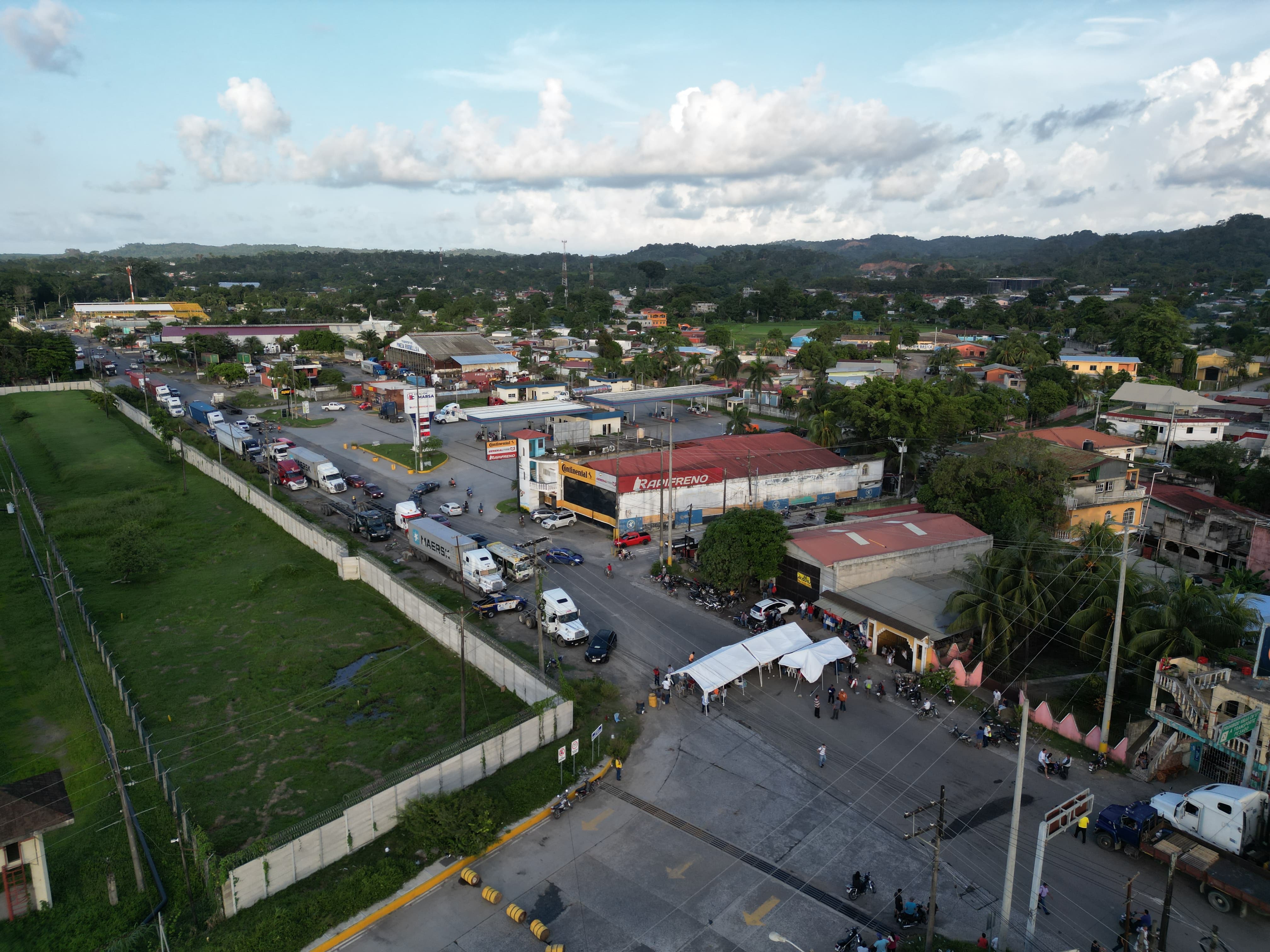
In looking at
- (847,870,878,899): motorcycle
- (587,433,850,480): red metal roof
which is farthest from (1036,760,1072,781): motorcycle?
(587,433,850,480): red metal roof

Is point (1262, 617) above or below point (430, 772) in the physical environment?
above

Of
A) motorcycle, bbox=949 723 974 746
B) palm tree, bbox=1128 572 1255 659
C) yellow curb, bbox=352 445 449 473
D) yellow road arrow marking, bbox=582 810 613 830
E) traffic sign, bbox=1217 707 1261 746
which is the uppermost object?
palm tree, bbox=1128 572 1255 659

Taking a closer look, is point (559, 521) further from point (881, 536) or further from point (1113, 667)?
point (1113, 667)

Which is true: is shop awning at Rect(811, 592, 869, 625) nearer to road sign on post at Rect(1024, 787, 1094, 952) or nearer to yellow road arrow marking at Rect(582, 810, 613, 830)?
road sign on post at Rect(1024, 787, 1094, 952)

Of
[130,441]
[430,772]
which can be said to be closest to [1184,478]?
[430,772]

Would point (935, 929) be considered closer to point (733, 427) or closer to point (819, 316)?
point (733, 427)

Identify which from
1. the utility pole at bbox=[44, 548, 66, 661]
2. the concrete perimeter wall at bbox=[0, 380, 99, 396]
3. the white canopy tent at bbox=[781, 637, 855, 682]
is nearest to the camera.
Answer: the white canopy tent at bbox=[781, 637, 855, 682]
